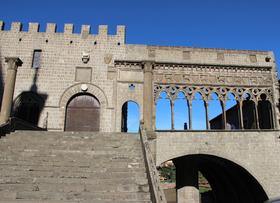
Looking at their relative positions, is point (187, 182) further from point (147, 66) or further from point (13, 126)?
point (13, 126)

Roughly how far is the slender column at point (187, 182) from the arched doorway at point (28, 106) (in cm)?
1011

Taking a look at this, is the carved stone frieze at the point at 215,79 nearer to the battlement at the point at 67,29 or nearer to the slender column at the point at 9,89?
the battlement at the point at 67,29

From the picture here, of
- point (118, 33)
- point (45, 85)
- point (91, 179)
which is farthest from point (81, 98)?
point (91, 179)

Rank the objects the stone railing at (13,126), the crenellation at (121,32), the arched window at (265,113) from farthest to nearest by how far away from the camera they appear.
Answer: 1. the crenellation at (121,32)
2. the arched window at (265,113)
3. the stone railing at (13,126)

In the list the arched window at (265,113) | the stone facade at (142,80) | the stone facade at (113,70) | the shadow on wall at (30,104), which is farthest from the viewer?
the arched window at (265,113)

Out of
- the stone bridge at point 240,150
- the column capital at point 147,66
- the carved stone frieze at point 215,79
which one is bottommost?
the stone bridge at point 240,150

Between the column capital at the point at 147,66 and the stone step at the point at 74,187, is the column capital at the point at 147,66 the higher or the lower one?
the higher one

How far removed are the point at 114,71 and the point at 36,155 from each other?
9.18m

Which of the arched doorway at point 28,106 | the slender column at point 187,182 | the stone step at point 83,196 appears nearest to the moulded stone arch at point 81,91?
the arched doorway at point 28,106

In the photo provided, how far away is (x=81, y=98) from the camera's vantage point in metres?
17.5

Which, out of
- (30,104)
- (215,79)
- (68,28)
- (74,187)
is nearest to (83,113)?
(30,104)

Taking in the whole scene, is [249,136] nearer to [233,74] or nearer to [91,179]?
[233,74]

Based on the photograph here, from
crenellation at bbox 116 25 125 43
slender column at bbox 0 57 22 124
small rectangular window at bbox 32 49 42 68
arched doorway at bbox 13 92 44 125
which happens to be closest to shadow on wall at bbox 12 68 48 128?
arched doorway at bbox 13 92 44 125

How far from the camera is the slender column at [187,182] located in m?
17.8
